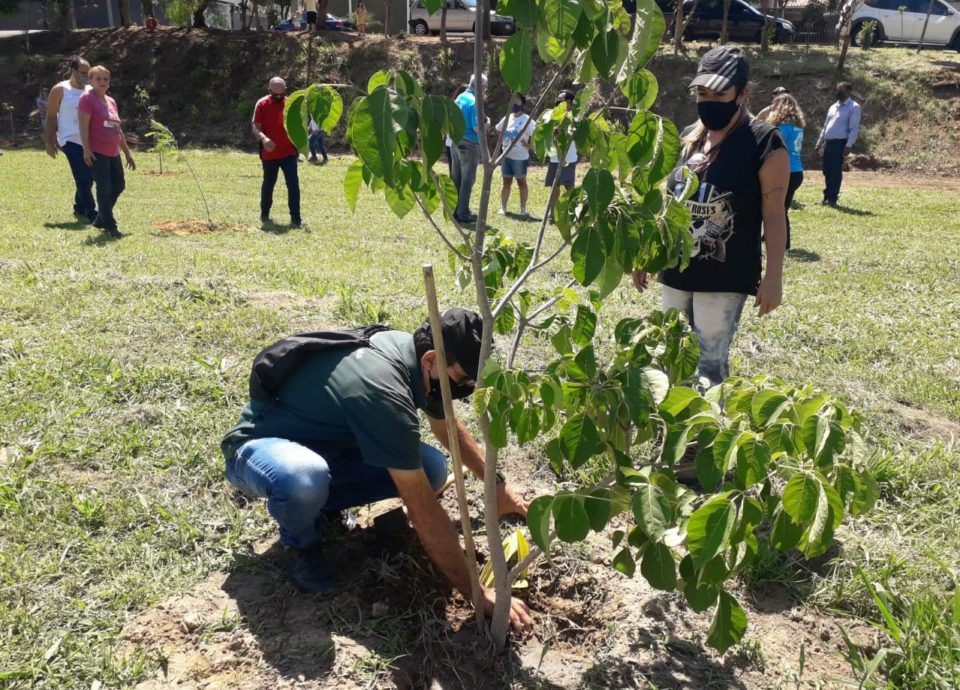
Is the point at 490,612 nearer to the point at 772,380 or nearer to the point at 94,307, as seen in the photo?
the point at 772,380

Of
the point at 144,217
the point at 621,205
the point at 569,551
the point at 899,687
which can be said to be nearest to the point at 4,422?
the point at 569,551

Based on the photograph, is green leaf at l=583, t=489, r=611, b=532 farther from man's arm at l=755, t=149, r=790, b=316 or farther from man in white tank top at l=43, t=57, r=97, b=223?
man in white tank top at l=43, t=57, r=97, b=223

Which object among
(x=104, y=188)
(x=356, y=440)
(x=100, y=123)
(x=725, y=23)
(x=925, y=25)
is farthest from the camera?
(x=725, y=23)

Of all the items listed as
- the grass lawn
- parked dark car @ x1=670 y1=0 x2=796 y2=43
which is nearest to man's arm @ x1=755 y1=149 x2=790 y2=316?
the grass lawn

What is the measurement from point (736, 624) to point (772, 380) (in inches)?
23.1

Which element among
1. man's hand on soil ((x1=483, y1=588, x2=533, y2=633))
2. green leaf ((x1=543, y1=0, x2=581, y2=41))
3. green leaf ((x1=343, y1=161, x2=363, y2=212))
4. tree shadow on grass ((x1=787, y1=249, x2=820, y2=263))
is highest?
green leaf ((x1=543, y1=0, x2=581, y2=41))

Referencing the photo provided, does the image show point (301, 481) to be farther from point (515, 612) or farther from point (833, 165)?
point (833, 165)

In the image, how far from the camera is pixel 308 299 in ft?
17.4

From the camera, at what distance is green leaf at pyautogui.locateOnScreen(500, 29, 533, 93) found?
1.50 metres

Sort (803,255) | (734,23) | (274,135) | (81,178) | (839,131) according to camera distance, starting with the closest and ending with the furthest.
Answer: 1. (803,255)
2. (81,178)
3. (274,135)
4. (839,131)
5. (734,23)

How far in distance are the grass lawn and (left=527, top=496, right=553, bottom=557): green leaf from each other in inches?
48.0

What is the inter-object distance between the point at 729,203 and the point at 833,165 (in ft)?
30.9

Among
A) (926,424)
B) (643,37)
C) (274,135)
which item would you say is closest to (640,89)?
(643,37)

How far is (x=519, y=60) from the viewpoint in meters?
1.51
